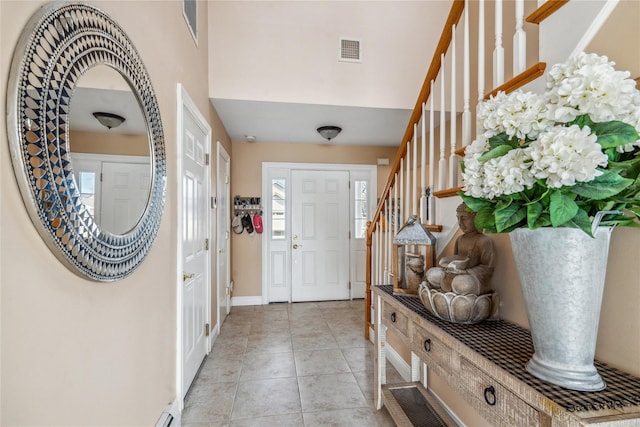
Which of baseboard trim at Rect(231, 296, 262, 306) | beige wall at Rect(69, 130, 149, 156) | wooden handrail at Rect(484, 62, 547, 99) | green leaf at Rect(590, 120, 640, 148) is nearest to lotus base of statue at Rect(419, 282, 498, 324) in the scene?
green leaf at Rect(590, 120, 640, 148)

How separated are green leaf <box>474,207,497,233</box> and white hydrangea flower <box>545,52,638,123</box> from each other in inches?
11.4

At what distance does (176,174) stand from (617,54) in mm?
2118

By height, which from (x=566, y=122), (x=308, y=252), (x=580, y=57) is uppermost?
(x=580, y=57)

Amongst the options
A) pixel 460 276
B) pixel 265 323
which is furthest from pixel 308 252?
pixel 460 276

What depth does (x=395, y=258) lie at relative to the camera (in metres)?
1.91

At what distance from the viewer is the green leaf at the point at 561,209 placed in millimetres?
708

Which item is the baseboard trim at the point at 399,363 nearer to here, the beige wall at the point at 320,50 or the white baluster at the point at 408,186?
the white baluster at the point at 408,186

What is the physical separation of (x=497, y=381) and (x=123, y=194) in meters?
1.49

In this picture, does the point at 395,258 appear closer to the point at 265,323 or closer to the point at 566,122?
the point at 566,122

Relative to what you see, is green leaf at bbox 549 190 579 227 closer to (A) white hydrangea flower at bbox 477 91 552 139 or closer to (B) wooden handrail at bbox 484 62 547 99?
(A) white hydrangea flower at bbox 477 91 552 139

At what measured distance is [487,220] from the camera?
35.7 inches

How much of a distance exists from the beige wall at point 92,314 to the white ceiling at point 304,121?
113 centimetres

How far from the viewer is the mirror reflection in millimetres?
977

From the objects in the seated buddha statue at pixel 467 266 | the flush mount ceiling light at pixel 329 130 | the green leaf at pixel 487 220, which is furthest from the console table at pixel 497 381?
the flush mount ceiling light at pixel 329 130
